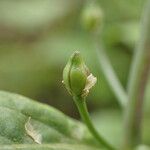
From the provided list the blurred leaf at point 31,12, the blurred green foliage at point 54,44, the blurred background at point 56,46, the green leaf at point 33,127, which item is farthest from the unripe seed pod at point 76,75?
the blurred leaf at point 31,12

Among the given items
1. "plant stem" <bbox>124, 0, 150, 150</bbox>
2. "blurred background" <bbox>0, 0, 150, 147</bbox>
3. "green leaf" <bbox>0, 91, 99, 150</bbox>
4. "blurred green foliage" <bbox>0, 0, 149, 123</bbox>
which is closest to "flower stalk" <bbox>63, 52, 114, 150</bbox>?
"green leaf" <bbox>0, 91, 99, 150</bbox>

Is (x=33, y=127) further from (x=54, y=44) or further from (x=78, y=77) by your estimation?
(x=54, y=44)

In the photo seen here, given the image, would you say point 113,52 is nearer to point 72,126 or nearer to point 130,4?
point 130,4

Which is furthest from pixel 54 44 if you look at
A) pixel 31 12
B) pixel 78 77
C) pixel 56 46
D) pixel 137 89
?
pixel 78 77

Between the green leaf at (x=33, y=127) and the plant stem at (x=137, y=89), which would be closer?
the green leaf at (x=33, y=127)

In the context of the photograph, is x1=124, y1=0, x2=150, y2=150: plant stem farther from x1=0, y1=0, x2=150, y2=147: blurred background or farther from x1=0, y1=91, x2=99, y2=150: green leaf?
x1=0, y1=0, x2=150, y2=147: blurred background

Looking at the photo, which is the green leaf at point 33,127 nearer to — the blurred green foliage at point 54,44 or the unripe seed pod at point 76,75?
the unripe seed pod at point 76,75
